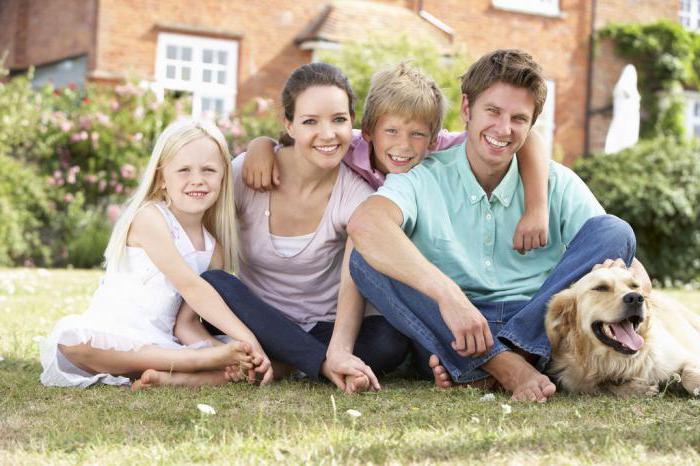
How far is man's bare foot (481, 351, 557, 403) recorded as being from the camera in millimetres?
3689

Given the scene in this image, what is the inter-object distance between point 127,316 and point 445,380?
139cm

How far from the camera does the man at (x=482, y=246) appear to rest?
3.81 metres

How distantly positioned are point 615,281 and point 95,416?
1952 millimetres

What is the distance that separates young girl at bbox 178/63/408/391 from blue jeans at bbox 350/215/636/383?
0.20 meters

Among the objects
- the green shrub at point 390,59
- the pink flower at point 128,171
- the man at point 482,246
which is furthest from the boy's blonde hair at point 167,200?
the green shrub at point 390,59

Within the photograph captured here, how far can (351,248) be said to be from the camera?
4.30m

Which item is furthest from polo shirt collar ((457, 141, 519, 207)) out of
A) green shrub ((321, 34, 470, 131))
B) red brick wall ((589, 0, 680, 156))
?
red brick wall ((589, 0, 680, 156))

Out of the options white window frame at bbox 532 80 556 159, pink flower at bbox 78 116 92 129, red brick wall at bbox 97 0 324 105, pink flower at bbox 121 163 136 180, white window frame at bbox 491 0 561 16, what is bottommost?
pink flower at bbox 121 163 136 180

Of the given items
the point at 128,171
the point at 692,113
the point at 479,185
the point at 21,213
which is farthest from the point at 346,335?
the point at 692,113

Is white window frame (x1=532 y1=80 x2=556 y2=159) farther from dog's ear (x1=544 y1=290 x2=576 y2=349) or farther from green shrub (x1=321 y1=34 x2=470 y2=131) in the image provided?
dog's ear (x1=544 y1=290 x2=576 y2=349)

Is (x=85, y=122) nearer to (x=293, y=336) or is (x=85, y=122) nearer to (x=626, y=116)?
(x=626, y=116)

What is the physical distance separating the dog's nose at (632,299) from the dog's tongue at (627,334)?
6.0 inches

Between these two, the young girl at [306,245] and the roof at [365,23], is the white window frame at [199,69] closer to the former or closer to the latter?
the roof at [365,23]

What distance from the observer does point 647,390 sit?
3850 millimetres
